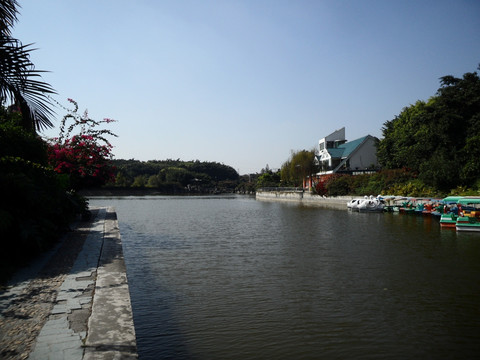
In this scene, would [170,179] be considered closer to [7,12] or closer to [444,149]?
[444,149]

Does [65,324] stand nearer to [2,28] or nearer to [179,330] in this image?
[179,330]

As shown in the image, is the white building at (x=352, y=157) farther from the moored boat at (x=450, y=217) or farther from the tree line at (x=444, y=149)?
the moored boat at (x=450, y=217)

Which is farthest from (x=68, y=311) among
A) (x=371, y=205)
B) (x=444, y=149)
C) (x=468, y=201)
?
(x=444, y=149)

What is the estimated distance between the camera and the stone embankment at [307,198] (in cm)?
4897

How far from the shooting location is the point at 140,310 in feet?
25.6

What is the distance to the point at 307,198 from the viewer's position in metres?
61.7

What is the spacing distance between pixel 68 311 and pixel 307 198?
189ft

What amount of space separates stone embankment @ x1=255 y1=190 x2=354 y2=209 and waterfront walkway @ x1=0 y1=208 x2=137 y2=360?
39.4m

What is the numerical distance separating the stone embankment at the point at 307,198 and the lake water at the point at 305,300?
32.5 m

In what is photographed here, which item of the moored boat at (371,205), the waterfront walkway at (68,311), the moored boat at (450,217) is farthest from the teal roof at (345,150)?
the waterfront walkway at (68,311)

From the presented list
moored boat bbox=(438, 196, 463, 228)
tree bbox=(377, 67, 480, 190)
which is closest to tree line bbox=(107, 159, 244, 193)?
tree bbox=(377, 67, 480, 190)

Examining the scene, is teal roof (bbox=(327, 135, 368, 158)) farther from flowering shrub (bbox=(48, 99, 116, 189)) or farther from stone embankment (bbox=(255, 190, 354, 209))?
flowering shrub (bbox=(48, 99, 116, 189))

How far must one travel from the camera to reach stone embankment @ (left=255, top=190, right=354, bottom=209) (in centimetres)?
4897

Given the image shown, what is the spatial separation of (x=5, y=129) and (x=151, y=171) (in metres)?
174
